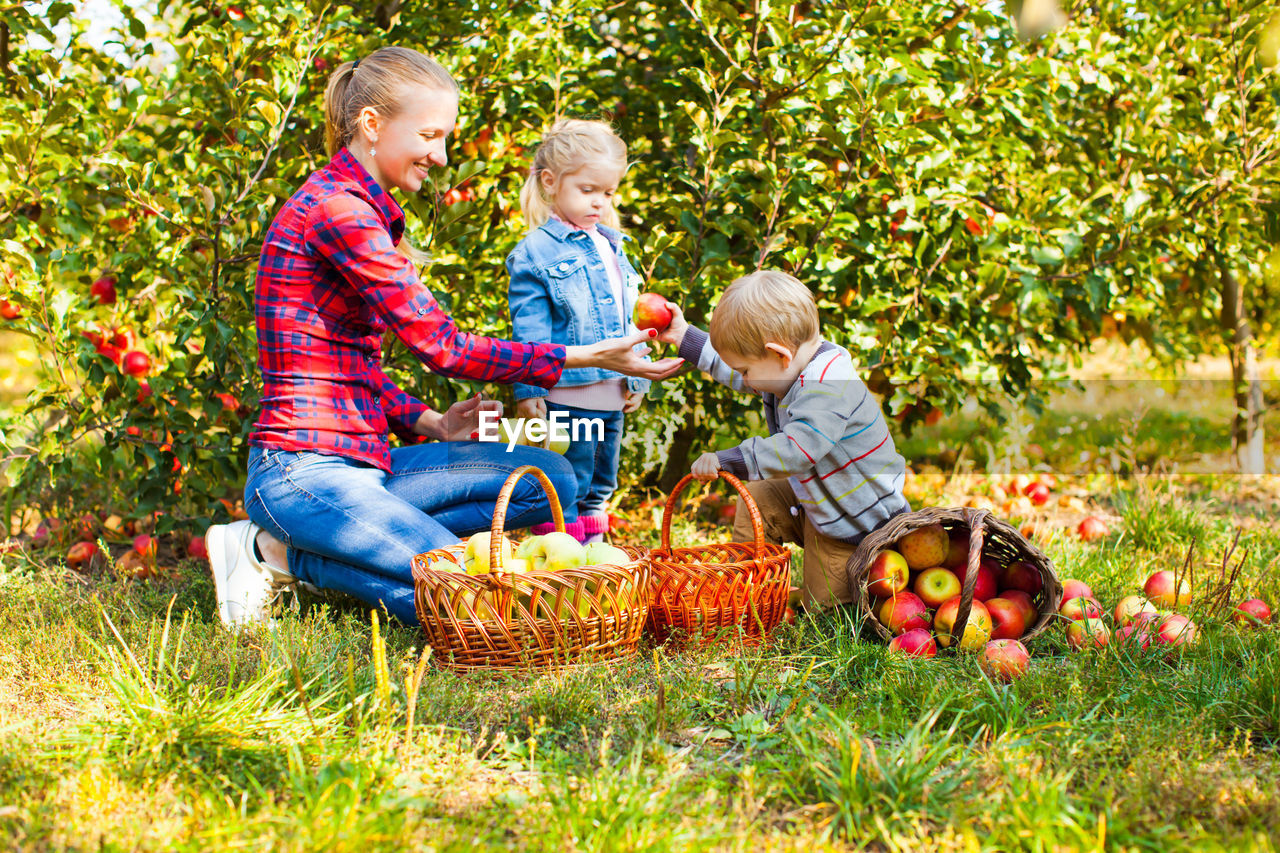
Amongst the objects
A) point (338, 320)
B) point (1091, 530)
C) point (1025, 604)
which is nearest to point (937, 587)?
point (1025, 604)

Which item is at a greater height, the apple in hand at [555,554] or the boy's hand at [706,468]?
the boy's hand at [706,468]

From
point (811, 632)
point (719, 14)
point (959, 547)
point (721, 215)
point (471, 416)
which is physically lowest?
point (811, 632)

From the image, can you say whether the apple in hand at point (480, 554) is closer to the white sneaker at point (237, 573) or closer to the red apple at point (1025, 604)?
the white sneaker at point (237, 573)

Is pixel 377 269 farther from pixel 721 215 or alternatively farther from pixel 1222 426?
pixel 1222 426

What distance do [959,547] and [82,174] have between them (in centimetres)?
284

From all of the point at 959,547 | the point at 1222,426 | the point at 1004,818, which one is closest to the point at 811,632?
the point at 959,547

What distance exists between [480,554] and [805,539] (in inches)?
38.0

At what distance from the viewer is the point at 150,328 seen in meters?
3.43

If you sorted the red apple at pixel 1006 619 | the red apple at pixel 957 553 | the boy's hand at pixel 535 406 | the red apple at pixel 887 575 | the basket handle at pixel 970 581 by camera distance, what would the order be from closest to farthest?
the basket handle at pixel 970 581, the red apple at pixel 1006 619, the red apple at pixel 887 575, the red apple at pixel 957 553, the boy's hand at pixel 535 406

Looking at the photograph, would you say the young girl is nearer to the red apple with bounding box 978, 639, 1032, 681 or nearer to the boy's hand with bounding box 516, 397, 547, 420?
the boy's hand with bounding box 516, 397, 547, 420

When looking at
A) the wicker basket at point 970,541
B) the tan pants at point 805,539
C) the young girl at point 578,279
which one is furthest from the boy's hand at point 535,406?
the wicker basket at point 970,541

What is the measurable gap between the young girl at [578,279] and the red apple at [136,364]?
1.25 meters

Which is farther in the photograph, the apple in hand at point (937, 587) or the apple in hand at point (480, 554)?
the apple in hand at point (937, 587)

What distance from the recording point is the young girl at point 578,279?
9.36ft
